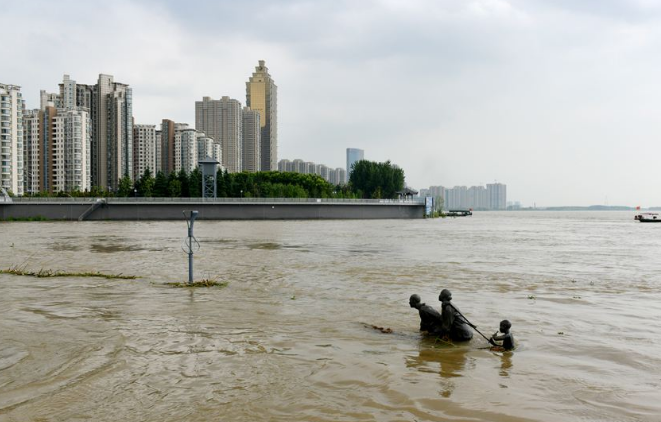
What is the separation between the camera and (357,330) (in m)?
9.00

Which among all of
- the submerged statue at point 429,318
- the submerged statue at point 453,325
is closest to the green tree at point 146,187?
the submerged statue at point 429,318

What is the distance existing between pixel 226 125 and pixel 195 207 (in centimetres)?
9607

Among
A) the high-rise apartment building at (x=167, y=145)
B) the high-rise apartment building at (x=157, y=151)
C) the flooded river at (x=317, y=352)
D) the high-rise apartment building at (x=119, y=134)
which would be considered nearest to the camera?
the flooded river at (x=317, y=352)

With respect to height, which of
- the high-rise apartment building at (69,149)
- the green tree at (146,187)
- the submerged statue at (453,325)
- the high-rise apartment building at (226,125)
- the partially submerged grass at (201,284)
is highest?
the high-rise apartment building at (226,125)

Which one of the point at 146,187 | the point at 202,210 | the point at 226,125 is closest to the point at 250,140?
the point at 226,125

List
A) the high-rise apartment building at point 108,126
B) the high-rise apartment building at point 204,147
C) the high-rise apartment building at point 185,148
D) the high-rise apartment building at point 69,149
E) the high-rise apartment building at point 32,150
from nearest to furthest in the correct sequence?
the high-rise apartment building at point 69,149
the high-rise apartment building at point 32,150
the high-rise apartment building at point 108,126
the high-rise apartment building at point 204,147
the high-rise apartment building at point 185,148

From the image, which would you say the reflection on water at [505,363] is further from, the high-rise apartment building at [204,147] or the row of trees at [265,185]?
the high-rise apartment building at [204,147]

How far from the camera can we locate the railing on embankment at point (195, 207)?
223 ft

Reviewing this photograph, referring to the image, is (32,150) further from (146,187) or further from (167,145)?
(146,187)

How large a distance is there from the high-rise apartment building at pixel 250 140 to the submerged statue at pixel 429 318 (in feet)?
553

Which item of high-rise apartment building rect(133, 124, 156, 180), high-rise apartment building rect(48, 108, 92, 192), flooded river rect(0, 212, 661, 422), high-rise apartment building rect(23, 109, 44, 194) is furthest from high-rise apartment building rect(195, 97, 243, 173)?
flooded river rect(0, 212, 661, 422)

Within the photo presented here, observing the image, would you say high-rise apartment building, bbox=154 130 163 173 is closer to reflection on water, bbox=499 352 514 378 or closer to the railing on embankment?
the railing on embankment

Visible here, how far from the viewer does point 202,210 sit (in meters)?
75.1

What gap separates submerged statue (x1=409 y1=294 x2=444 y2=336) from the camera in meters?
8.38
